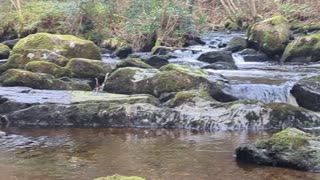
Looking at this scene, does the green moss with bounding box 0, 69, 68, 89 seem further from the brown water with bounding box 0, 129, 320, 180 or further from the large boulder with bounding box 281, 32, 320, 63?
the large boulder with bounding box 281, 32, 320, 63

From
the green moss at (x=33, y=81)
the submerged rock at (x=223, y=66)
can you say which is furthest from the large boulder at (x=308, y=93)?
the submerged rock at (x=223, y=66)

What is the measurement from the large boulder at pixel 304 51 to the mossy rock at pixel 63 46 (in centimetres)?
594

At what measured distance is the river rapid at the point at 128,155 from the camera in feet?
18.2

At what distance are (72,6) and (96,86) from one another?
12.4 meters

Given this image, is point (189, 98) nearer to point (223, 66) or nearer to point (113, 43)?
point (223, 66)

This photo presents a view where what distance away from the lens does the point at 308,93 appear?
30.4 feet

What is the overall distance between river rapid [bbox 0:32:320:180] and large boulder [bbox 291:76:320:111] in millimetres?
1786

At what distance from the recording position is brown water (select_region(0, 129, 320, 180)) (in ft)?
18.1

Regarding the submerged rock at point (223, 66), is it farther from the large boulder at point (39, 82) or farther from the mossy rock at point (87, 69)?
the large boulder at point (39, 82)

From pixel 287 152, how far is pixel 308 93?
12.1ft

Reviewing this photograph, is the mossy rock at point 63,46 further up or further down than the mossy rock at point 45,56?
further up

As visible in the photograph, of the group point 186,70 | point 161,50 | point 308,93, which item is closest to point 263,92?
point 308,93

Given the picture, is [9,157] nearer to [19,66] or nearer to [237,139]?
[237,139]

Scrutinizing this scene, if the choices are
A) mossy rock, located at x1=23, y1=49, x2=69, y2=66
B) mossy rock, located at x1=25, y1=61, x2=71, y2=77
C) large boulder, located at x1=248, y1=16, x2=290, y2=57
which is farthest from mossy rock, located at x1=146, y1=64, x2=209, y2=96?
large boulder, located at x1=248, y1=16, x2=290, y2=57
